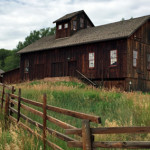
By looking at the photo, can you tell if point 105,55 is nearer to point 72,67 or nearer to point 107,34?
point 107,34

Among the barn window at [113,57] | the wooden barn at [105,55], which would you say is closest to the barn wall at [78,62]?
the wooden barn at [105,55]

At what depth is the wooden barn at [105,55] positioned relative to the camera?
18.1 m

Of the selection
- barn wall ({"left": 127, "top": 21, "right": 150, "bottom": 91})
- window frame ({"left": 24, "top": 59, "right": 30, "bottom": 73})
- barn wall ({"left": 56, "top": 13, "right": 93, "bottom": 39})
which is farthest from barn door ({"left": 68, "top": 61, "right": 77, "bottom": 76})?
window frame ({"left": 24, "top": 59, "right": 30, "bottom": 73})

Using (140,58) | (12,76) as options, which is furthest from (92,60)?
(12,76)

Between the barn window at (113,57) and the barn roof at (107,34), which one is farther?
the barn window at (113,57)

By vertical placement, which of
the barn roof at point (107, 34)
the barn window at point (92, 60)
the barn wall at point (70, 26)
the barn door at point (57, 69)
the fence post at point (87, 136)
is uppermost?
the barn wall at point (70, 26)

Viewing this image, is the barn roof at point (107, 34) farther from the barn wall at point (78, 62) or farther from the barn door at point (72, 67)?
the barn door at point (72, 67)

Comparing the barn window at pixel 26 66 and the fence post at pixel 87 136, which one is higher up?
the barn window at pixel 26 66

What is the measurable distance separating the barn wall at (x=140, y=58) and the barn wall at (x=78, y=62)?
0.68m

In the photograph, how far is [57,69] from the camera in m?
22.7

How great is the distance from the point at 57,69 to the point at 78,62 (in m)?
2.77

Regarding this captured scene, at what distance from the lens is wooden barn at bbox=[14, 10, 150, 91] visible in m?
18.1

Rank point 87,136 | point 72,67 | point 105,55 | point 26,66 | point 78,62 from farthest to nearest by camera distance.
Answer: point 26,66
point 72,67
point 78,62
point 105,55
point 87,136

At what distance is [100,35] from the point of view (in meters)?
20.0
